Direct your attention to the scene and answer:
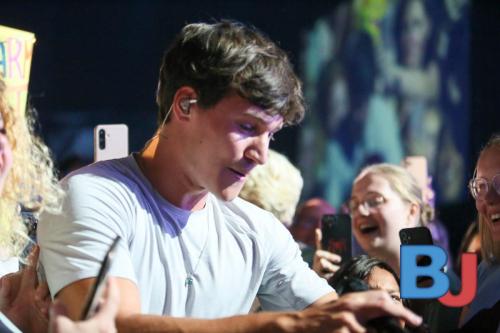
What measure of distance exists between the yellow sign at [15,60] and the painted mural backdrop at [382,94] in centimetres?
395

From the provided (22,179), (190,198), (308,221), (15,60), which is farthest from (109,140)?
(308,221)

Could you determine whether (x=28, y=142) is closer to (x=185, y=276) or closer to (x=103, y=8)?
(x=185, y=276)

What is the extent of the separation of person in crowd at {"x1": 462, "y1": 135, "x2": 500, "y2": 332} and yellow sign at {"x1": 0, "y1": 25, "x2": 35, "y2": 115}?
4.05 feet

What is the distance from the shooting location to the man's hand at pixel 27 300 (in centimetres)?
210

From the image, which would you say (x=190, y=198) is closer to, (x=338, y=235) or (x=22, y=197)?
(x=22, y=197)

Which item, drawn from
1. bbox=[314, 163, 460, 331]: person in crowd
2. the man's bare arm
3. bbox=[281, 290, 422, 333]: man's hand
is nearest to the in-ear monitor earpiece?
the man's bare arm

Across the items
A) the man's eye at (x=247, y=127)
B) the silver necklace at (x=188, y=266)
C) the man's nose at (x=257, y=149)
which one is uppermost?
the man's eye at (x=247, y=127)

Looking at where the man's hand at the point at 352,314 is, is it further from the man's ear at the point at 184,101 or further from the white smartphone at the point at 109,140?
the white smartphone at the point at 109,140

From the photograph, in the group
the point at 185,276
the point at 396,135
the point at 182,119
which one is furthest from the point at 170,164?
the point at 396,135

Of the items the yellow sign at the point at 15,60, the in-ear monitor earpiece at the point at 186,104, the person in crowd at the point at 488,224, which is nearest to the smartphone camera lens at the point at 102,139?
the yellow sign at the point at 15,60

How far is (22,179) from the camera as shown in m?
2.03

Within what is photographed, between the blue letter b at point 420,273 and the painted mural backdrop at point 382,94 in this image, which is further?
the painted mural backdrop at point 382,94

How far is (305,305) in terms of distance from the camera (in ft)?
7.52

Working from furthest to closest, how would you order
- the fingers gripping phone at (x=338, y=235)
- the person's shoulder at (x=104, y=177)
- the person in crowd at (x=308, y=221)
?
the person in crowd at (x=308, y=221) → the fingers gripping phone at (x=338, y=235) → the person's shoulder at (x=104, y=177)
